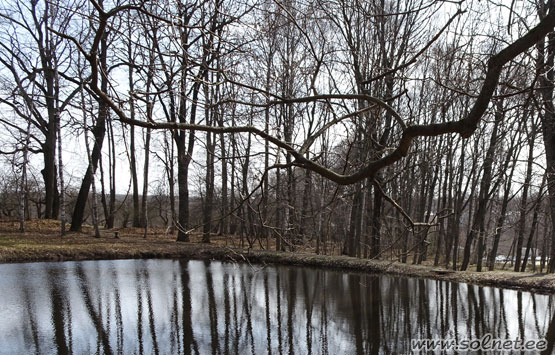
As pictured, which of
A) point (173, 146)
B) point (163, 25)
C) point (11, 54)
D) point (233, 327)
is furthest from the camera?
point (173, 146)

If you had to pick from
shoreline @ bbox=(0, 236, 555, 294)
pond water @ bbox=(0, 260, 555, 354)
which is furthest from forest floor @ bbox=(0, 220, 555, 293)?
pond water @ bbox=(0, 260, 555, 354)

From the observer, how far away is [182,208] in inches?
714

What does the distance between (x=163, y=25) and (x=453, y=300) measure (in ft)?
28.1

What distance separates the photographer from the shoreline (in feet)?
33.5

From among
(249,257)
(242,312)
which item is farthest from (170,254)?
(242,312)

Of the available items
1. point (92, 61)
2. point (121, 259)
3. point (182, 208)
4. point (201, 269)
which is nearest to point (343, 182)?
point (92, 61)

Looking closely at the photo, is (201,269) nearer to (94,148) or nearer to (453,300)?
(453,300)

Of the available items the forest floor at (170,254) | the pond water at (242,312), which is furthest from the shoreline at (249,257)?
the pond water at (242,312)

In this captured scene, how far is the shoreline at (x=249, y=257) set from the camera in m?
10.2

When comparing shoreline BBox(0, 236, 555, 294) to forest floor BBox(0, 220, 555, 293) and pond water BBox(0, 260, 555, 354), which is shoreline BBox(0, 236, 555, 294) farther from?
pond water BBox(0, 260, 555, 354)

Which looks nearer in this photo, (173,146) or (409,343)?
(409,343)

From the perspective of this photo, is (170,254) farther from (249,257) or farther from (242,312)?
(242,312)

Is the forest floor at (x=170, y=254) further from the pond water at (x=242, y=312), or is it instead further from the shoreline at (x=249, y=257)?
the pond water at (x=242, y=312)

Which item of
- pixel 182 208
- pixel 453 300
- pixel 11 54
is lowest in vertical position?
pixel 453 300
